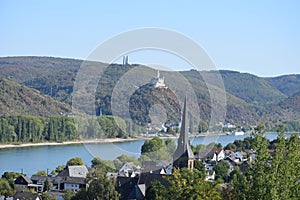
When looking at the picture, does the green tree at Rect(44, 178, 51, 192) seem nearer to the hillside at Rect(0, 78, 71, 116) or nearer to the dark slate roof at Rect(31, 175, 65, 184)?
the dark slate roof at Rect(31, 175, 65, 184)

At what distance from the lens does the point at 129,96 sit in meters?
39.4

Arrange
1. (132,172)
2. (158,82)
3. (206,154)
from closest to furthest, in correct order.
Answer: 1. (132,172)
2. (206,154)
3. (158,82)

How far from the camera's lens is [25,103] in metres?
49.1

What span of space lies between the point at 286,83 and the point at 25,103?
85.0m

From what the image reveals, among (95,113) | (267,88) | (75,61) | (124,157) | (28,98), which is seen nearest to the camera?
(124,157)

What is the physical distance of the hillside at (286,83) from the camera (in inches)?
4710

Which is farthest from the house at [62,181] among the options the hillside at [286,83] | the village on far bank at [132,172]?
the hillside at [286,83]

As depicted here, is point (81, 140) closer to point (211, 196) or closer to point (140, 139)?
point (140, 139)

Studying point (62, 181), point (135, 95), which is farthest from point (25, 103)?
point (62, 181)

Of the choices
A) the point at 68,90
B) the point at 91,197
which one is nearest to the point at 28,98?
the point at 68,90

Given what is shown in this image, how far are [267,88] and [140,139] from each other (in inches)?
2868

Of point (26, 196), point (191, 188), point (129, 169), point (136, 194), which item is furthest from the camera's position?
point (129, 169)

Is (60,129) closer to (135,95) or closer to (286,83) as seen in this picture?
(135,95)

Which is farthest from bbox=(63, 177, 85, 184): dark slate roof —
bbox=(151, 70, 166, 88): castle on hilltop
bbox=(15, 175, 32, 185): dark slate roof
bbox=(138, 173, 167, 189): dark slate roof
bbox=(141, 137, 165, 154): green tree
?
bbox=(151, 70, 166, 88): castle on hilltop
